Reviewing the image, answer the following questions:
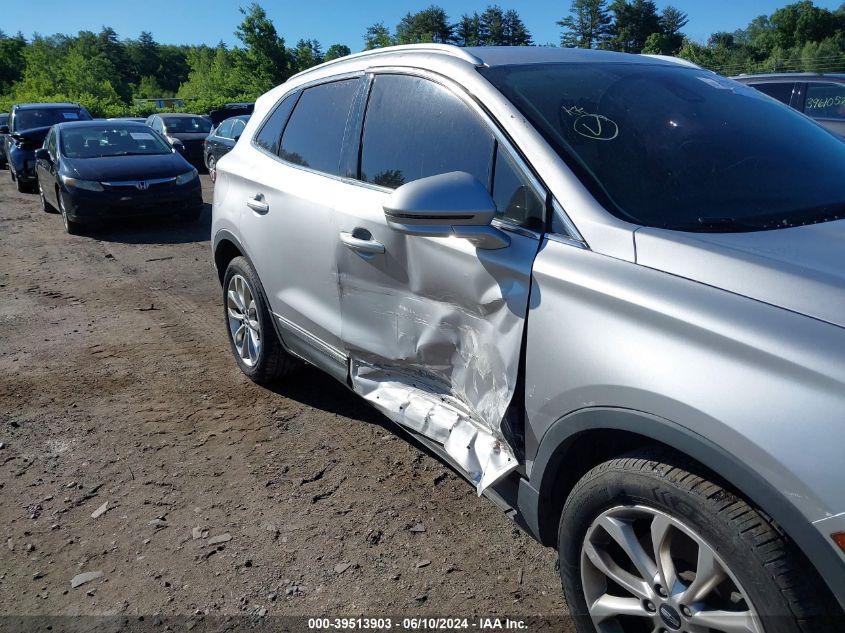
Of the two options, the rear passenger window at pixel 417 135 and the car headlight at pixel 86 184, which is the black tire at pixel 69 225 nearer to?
the car headlight at pixel 86 184

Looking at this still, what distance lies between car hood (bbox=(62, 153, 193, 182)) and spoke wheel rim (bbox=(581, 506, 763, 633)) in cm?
933

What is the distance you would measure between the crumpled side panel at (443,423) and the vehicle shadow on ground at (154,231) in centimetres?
699

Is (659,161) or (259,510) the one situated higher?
(659,161)

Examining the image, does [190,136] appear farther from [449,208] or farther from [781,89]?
[449,208]

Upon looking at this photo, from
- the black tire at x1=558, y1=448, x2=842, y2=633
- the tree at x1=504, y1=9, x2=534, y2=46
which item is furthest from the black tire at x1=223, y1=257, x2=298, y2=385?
the tree at x1=504, y1=9, x2=534, y2=46

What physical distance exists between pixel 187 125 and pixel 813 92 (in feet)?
51.1

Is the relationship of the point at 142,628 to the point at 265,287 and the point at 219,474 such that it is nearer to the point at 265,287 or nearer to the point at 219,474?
the point at 219,474

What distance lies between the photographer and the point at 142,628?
2480mm

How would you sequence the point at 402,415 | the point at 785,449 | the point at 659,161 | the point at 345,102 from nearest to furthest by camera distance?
the point at 785,449 < the point at 659,161 < the point at 402,415 < the point at 345,102

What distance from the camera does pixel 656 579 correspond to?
1.86 metres

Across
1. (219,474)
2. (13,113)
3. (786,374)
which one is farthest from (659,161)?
(13,113)

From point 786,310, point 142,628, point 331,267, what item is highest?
point 786,310

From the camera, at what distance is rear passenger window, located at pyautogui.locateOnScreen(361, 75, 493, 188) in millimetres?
2543

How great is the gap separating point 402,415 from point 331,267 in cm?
74
